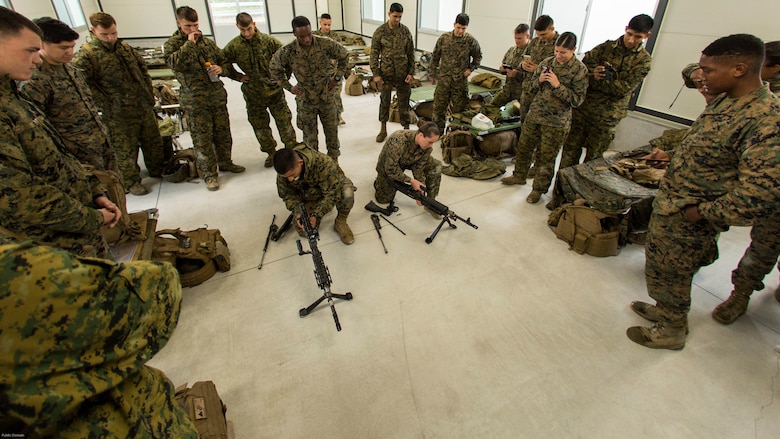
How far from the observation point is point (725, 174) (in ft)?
5.89

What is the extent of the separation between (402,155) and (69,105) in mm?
2728

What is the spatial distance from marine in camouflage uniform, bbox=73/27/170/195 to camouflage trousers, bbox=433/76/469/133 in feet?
11.9

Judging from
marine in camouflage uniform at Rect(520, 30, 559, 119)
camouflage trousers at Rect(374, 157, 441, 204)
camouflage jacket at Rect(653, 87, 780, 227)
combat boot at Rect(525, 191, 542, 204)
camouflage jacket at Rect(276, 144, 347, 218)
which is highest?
marine in camouflage uniform at Rect(520, 30, 559, 119)

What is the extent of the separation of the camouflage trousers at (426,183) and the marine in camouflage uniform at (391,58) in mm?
1924

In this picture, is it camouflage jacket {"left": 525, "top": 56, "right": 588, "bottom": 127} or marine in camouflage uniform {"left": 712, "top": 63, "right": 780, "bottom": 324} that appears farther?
camouflage jacket {"left": 525, "top": 56, "right": 588, "bottom": 127}

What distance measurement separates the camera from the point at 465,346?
2.40 meters

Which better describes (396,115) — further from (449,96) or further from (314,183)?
(314,183)

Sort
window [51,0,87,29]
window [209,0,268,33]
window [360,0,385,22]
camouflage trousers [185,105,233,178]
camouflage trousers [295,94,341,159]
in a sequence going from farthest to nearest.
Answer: window [209,0,268,33] → window [360,0,385,22] → window [51,0,87,29] → camouflage trousers [295,94,341,159] → camouflage trousers [185,105,233,178]

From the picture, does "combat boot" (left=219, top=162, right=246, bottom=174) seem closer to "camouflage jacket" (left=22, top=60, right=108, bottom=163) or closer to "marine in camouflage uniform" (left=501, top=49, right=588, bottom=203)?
"camouflage jacket" (left=22, top=60, right=108, bottom=163)

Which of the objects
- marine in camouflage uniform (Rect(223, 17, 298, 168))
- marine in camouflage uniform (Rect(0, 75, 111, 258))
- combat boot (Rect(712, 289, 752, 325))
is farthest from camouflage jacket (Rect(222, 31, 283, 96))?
combat boot (Rect(712, 289, 752, 325))

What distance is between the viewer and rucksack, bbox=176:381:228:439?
1640 millimetres

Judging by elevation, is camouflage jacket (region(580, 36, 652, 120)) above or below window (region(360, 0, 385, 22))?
below

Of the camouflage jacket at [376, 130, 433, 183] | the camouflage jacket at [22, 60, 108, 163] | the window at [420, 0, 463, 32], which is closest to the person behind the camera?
the camouflage jacket at [22, 60, 108, 163]

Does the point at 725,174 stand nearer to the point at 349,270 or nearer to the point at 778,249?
the point at 778,249
